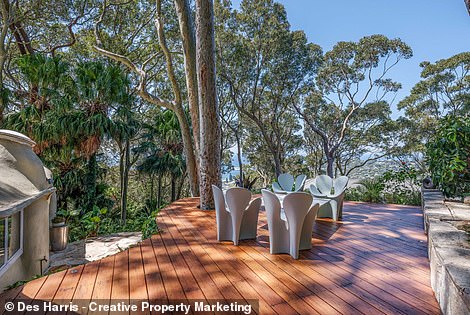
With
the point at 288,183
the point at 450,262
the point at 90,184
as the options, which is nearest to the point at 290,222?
the point at 450,262

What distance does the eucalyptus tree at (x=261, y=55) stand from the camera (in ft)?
38.8

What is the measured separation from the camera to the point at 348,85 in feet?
44.9

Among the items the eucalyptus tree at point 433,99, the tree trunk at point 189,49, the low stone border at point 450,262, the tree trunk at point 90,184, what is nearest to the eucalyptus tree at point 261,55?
the tree trunk at point 189,49

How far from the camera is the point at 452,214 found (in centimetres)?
319

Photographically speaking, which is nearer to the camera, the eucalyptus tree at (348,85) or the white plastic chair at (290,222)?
the white plastic chair at (290,222)

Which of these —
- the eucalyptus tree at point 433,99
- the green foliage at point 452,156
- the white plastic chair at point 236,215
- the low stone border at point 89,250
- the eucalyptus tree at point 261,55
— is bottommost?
the low stone border at point 89,250

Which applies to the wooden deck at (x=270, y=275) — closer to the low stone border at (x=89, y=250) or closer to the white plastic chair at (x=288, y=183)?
the white plastic chair at (x=288, y=183)

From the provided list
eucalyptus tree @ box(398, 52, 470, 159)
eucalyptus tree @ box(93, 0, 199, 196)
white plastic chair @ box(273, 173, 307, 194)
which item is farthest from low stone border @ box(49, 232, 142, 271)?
eucalyptus tree @ box(398, 52, 470, 159)

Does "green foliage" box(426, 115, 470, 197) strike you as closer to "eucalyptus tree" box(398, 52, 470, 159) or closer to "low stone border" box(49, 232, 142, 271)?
"low stone border" box(49, 232, 142, 271)

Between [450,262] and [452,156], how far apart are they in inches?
108

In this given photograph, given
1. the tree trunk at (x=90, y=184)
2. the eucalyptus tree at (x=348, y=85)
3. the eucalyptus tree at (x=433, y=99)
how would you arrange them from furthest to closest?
1. the eucalyptus tree at (x=348, y=85)
2. the eucalyptus tree at (x=433, y=99)
3. the tree trunk at (x=90, y=184)

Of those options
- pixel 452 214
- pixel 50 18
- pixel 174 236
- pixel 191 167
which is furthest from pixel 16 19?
pixel 452 214

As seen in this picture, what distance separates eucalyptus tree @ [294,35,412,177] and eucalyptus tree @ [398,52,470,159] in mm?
1178

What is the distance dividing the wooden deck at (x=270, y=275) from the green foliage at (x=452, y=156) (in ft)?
3.31
